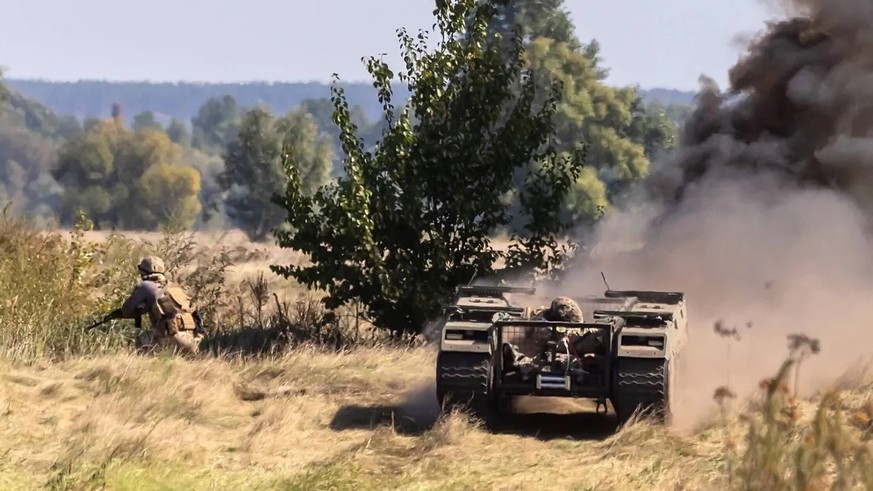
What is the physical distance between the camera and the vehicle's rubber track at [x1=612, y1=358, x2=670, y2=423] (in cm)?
1108

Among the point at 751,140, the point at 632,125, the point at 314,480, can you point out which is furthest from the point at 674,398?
the point at 632,125

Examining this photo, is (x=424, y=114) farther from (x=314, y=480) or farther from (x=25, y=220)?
(x=314, y=480)

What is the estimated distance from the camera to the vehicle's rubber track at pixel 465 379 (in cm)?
1130

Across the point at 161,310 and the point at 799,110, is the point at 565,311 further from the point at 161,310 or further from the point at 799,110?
the point at 799,110

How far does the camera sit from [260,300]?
17797 millimetres

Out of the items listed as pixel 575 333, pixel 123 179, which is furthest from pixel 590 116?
pixel 123 179

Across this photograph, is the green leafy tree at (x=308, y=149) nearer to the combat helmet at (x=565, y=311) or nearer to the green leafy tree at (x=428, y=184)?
the green leafy tree at (x=428, y=184)

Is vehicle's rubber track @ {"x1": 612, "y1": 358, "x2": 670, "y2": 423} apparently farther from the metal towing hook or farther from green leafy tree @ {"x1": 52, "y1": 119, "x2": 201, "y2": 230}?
green leafy tree @ {"x1": 52, "y1": 119, "x2": 201, "y2": 230}

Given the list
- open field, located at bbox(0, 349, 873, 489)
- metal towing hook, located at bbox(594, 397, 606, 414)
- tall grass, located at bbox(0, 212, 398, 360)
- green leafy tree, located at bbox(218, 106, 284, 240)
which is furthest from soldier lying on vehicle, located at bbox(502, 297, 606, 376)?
green leafy tree, located at bbox(218, 106, 284, 240)

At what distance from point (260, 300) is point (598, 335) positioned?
7049 millimetres

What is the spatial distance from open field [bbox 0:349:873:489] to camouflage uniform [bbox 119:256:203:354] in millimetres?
507

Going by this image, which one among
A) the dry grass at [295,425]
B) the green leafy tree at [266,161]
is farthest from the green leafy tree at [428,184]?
the green leafy tree at [266,161]

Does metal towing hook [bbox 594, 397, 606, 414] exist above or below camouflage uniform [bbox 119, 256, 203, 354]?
below

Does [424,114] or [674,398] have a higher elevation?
[424,114]
